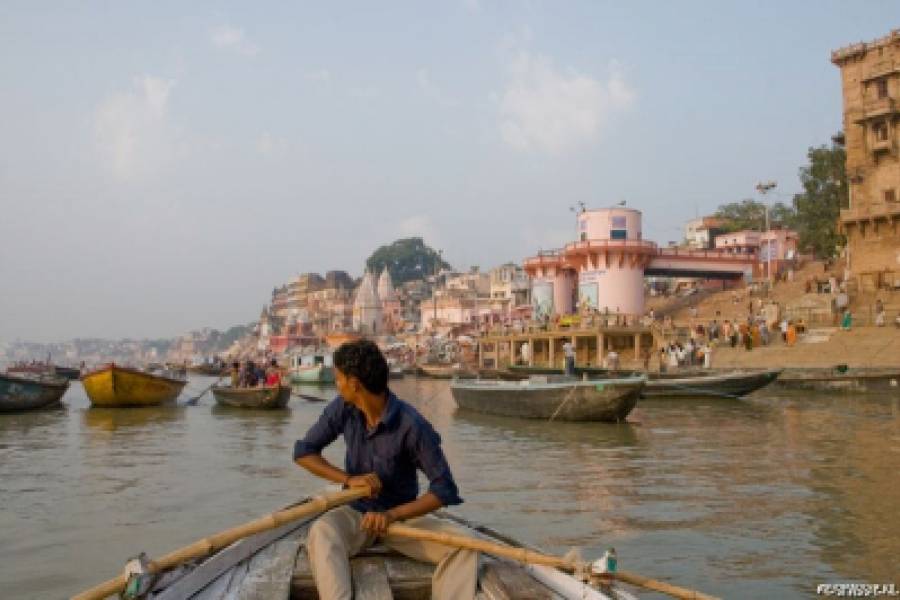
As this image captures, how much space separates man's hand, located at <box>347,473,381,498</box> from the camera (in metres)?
4.00

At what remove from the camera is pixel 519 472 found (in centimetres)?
1134

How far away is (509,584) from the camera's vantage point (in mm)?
3686

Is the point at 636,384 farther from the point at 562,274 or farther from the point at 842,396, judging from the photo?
the point at 562,274

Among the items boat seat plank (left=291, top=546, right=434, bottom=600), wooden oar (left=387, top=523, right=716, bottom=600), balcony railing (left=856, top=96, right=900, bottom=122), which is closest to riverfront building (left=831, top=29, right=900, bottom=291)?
balcony railing (left=856, top=96, right=900, bottom=122)

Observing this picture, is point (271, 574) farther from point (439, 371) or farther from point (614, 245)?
point (439, 371)

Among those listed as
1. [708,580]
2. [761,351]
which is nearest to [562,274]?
[761,351]

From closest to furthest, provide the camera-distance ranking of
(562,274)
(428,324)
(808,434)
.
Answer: (808,434), (562,274), (428,324)

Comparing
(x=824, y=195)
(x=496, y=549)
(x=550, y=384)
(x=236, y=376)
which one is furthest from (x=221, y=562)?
(x=824, y=195)

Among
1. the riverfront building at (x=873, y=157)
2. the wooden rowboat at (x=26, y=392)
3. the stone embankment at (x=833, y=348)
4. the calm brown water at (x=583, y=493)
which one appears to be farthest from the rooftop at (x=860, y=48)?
the wooden rowboat at (x=26, y=392)

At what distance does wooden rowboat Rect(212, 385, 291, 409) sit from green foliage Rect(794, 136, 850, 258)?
1511 inches

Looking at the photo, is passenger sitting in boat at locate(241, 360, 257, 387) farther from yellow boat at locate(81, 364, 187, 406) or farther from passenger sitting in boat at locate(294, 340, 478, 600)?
passenger sitting in boat at locate(294, 340, 478, 600)

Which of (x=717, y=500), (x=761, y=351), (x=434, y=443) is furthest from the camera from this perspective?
(x=761, y=351)

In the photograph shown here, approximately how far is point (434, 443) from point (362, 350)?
60 cm

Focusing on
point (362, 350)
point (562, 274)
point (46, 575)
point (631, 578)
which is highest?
point (562, 274)
